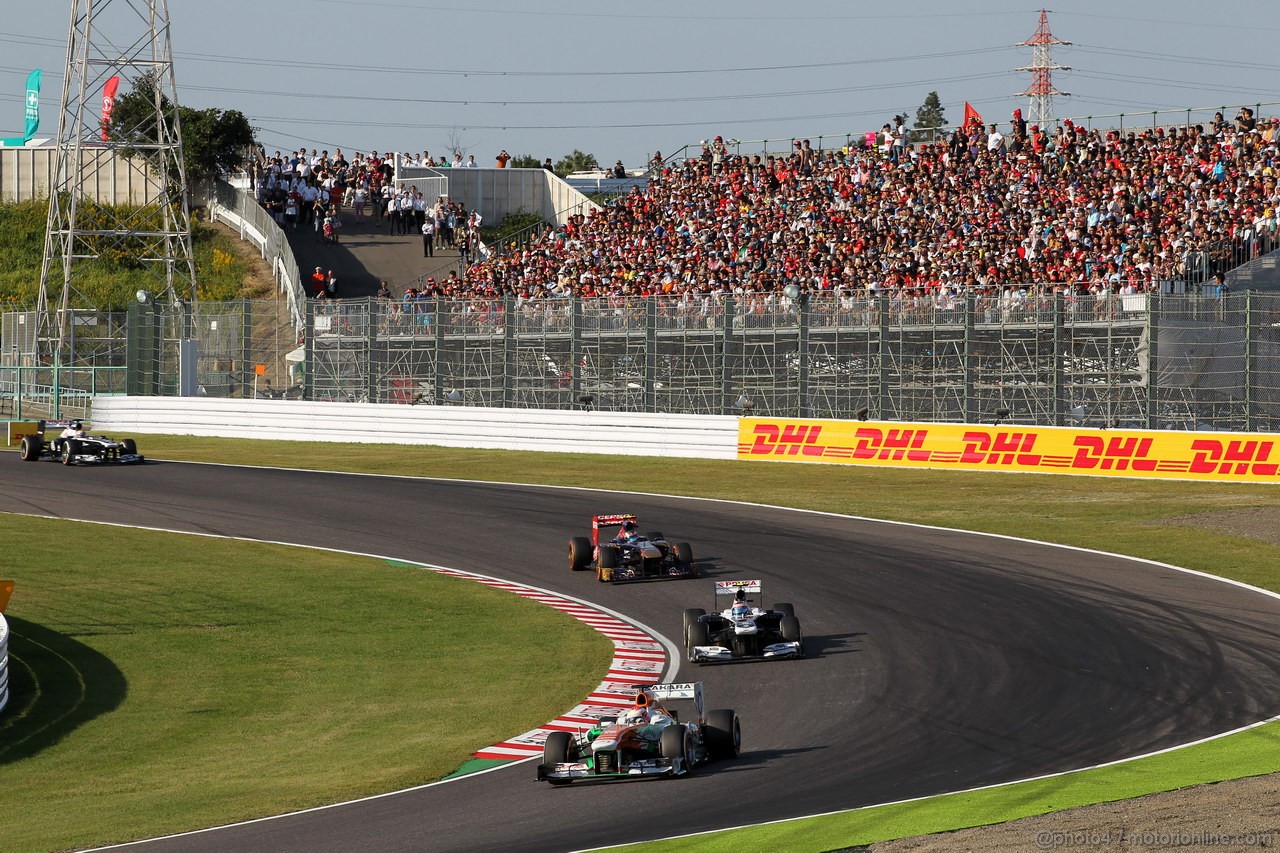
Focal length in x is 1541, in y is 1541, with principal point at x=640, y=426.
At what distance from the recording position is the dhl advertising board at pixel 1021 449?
27891mm

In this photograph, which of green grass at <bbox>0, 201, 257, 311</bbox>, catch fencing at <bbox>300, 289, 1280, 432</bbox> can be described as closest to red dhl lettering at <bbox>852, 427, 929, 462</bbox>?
catch fencing at <bbox>300, 289, 1280, 432</bbox>

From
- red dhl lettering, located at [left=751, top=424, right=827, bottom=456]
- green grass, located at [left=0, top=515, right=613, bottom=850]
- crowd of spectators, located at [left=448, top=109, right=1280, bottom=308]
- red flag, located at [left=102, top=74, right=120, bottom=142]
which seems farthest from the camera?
red flag, located at [left=102, top=74, right=120, bottom=142]

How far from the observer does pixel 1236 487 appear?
1076 inches

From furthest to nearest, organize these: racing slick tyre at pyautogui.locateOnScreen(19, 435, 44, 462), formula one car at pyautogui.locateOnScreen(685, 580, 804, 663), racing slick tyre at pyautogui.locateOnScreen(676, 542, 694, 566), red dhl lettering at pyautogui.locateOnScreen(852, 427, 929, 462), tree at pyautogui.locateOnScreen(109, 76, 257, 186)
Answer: tree at pyautogui.locateOnScreen(109, 76, 257, 186) → racing slick tyre at pyautogui.locateOnScreen(19, 435, 44, 462) → red dhl lettering at pyautogui.locateOnScreen(852, 427, 929, 462) → racing slick tyre at pyautogui.locateOnScreen(676, 542, 694, 566) → formula one car at pyautogui.locateOnScreen(685, 580, 804, 663)

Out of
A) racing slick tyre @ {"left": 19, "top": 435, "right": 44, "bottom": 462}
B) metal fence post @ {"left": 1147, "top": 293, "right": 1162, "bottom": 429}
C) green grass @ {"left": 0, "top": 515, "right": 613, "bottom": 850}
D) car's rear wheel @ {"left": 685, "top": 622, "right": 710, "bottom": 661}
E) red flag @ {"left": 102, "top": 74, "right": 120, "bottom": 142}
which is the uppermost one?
red flag @ {"left": 102, "top": 74, "right": 120, "bottom": 142}

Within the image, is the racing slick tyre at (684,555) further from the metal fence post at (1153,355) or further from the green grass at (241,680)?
the metal fence post at (1153,355)

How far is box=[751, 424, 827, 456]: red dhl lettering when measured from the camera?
32031 mm

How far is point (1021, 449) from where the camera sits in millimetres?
29812

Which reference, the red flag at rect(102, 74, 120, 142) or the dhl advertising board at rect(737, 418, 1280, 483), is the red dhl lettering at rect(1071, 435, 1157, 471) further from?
the red flag at rect(102, 74, 120, 142)

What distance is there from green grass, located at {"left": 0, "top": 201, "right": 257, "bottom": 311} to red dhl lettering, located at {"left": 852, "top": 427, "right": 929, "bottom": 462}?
31.6m

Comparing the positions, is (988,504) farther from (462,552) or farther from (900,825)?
(900,825)

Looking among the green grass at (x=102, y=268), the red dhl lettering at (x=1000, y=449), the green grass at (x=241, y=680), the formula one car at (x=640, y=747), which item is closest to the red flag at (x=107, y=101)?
the green grass at (x=102, y=268)

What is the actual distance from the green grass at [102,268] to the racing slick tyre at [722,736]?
46893 millimetres

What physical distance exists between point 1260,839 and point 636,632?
9.89m
